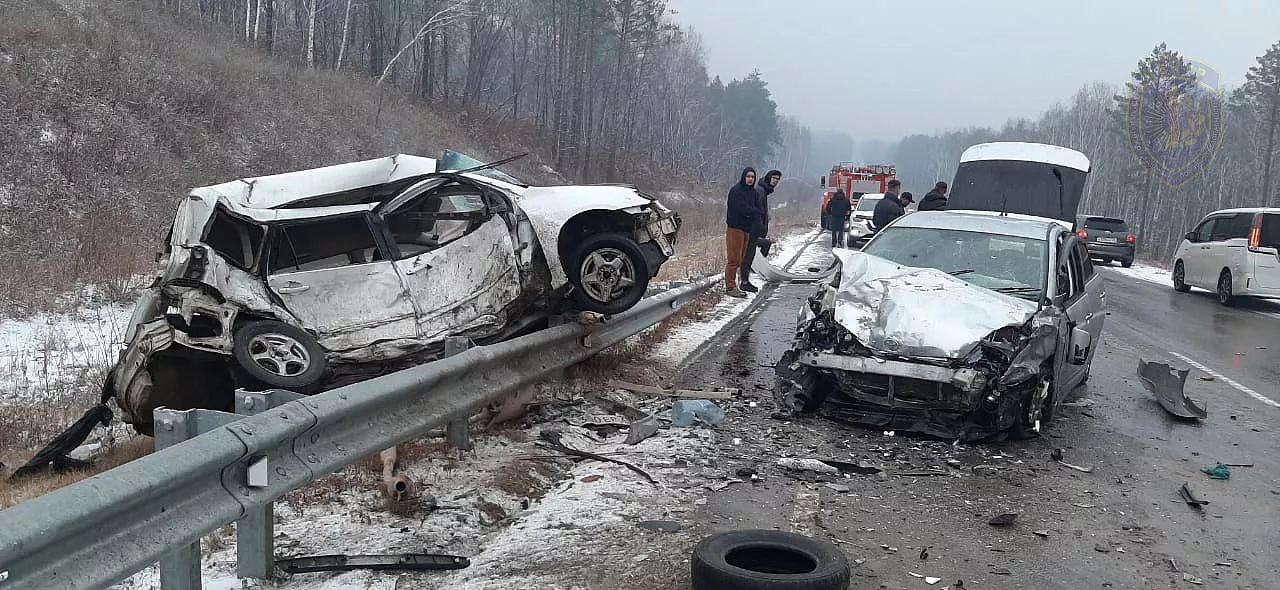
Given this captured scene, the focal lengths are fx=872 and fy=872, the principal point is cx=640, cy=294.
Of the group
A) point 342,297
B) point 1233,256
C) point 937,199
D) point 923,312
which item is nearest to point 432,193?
point 342,297

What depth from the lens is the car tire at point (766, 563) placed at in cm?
326

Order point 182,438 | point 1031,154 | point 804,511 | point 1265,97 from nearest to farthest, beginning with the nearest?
point 182,438
point 804,511
point 1031,154
point 1265,97

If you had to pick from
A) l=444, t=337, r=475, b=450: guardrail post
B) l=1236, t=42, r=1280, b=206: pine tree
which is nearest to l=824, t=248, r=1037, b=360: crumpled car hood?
l=444, t=337, r=475, b=450: guardrail post

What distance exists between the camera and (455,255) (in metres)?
6.36

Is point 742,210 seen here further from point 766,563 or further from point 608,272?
point 766,563

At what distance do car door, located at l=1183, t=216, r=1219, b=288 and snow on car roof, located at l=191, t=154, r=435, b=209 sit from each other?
1582cm

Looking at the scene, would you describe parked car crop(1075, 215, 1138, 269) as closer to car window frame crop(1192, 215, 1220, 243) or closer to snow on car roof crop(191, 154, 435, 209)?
car window frame crop(1192, 215, 1220, 243)

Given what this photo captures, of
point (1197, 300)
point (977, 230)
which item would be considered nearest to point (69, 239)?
point (977, 230)

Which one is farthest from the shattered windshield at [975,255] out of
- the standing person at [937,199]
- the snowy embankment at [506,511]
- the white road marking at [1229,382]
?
the standing person at [937,199]

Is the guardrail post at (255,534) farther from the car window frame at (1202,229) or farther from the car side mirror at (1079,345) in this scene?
the car window frame at (1202,229)

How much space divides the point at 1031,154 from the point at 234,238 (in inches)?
591

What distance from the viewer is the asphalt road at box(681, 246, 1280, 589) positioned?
3848 millimetres

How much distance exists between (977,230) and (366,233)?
4940 mm

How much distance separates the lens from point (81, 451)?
223 inches
